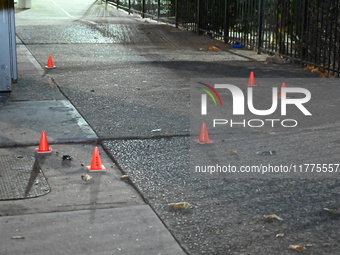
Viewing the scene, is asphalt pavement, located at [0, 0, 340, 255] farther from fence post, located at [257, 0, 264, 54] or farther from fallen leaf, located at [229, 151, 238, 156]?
fence post, located at [257, 0, 264, 54]

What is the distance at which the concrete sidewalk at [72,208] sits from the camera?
4.80m

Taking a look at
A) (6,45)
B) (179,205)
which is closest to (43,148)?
(179,205)

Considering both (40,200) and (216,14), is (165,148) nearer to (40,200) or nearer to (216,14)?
(40,200)

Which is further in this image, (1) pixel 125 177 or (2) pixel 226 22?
(2) pixel 226 22

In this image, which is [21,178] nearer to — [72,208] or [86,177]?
[86,177]

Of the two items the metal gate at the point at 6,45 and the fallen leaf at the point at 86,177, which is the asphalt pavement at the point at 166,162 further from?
the metal gate at the point at 6,45

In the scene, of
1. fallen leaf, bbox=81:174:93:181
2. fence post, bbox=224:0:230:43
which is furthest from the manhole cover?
fence post, bbox=224:0:230:43

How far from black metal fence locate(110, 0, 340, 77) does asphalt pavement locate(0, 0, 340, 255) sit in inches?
21.4

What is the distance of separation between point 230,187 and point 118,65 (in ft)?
26.4

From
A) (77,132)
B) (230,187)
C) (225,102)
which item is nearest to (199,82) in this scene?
(225,102)

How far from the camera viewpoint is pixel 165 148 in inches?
294

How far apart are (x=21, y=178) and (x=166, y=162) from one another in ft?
4.59

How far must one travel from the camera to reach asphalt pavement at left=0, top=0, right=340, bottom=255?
4973mm

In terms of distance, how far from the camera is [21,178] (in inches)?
251
